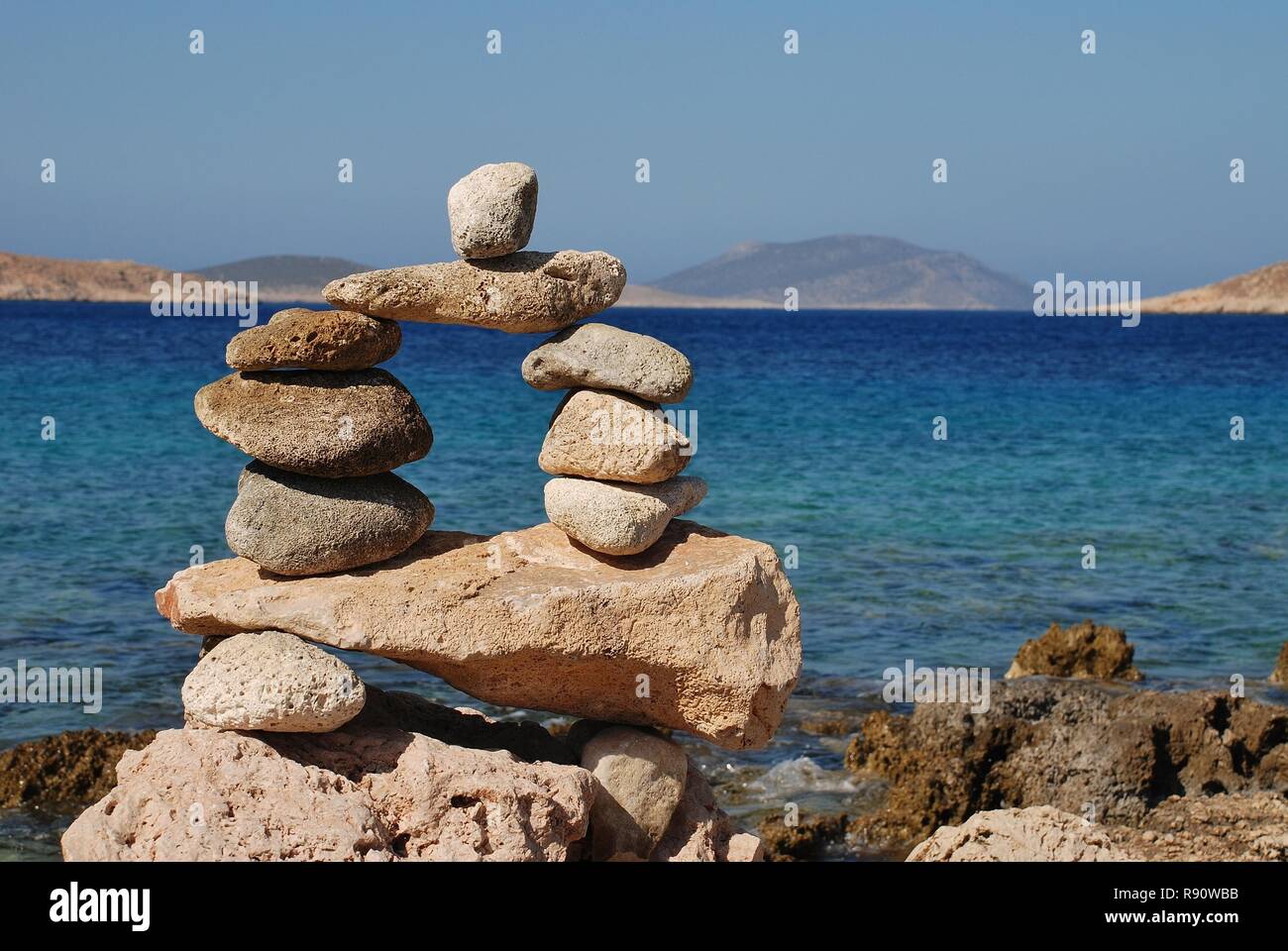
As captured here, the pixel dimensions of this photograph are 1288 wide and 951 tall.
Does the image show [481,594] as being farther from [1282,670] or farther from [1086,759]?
[1282,670]

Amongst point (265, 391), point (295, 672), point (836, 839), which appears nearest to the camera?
point (295, 672)

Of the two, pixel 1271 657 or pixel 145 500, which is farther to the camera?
pixel 145 500

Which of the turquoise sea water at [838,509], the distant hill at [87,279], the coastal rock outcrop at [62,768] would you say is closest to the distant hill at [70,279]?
the distant hill at [87,279]

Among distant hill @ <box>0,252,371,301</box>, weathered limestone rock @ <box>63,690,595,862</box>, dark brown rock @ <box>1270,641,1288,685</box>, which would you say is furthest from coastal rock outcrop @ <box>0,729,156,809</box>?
distant hill @ <box>0,252,371,301</box>

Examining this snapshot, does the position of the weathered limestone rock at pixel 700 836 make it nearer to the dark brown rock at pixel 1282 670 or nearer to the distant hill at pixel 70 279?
the dark brown rock at pixel 1282 670

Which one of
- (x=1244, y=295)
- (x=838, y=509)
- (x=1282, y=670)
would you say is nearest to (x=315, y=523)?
(x=1282, y=670)

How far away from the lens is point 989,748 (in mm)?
10469

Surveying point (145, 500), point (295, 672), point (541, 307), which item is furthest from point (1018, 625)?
point (145, 500)

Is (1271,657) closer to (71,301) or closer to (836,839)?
(836,839)

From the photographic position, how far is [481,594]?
765 centimetres

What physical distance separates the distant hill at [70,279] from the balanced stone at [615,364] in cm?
10208

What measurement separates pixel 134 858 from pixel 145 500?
14.9 meters

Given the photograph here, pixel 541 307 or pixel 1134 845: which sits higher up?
pixel 541 307

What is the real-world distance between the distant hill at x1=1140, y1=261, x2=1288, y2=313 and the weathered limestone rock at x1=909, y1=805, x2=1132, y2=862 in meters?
104
